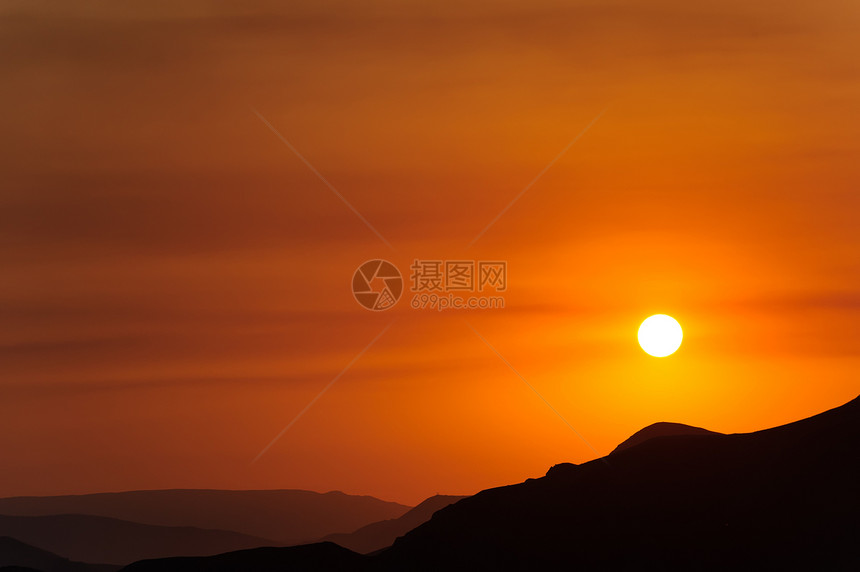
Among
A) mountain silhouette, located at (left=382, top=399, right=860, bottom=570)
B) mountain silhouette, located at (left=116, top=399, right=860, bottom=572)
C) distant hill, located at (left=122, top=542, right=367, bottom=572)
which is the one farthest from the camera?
distant hill, located at (left=122, top=542, right=367, bottom=572)

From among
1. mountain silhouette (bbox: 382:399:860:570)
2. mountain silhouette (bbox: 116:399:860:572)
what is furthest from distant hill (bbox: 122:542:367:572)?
mountain silhouette (bbox: 382:399:860:570)

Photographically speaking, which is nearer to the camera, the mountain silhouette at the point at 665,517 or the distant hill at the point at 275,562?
the mountain silhouette at the point at 665,517

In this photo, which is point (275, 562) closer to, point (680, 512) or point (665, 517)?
point (665, 517)

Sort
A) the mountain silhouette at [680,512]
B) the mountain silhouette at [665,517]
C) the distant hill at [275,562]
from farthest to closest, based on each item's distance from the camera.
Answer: the distant hill at [275,562] < the mountain silhouette at [665,517] < the mountain silhouette at [680,512]

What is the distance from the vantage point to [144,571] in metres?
161

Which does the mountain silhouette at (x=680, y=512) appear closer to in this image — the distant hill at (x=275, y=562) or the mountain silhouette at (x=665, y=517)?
the mountain silhouette at (x=665, y=517)

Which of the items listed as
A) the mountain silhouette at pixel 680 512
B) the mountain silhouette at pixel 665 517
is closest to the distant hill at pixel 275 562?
the mountain silhouette at pixel 665 517

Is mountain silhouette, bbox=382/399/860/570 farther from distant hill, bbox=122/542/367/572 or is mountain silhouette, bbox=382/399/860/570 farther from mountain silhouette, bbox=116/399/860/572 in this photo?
distant hill, bbox=122/542/367/572

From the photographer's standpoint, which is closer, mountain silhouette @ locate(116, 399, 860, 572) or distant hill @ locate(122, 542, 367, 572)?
mountain silhouette @ locate(116, 399, 860, 572)

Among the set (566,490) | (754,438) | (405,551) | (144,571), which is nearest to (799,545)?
(754,438)

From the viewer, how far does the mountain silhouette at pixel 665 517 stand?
126 meters

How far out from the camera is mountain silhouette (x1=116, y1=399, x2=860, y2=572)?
126m

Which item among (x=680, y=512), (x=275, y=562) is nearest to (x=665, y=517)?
(x=680, y=512)

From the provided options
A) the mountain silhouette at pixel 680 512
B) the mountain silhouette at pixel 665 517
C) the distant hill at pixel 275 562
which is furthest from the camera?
the distant hill at pixel 275 562
